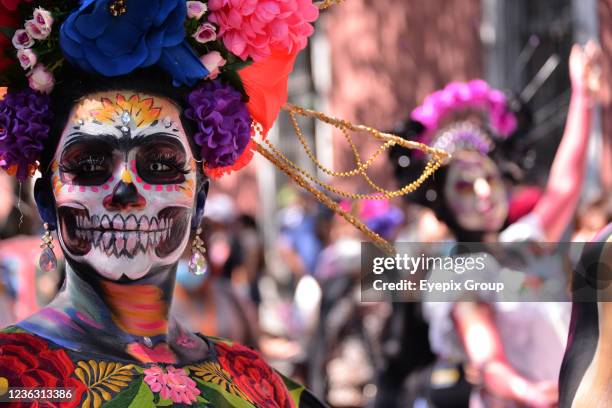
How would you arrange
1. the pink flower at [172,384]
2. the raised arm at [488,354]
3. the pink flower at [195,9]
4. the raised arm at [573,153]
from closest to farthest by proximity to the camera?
the pink flower at [172,384]
the pink flower at [195,9]
the raised arm at [488,354]
the raised arm at [573,153]

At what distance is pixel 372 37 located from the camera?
36.9 ft

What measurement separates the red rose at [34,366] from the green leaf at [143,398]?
0.10 metres

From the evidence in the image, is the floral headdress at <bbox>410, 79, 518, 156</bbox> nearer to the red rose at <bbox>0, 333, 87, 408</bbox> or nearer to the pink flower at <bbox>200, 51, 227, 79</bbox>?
the pink flower at <bbox>200, 51, 227, 79</bbox>

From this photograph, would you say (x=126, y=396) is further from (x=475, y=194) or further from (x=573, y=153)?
(x=573, y=153)

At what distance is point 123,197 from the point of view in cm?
234

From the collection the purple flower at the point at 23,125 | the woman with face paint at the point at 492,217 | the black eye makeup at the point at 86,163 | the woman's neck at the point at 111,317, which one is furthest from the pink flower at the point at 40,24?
the woman with face paint at the point at 492,217

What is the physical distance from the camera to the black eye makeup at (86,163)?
7.73ft

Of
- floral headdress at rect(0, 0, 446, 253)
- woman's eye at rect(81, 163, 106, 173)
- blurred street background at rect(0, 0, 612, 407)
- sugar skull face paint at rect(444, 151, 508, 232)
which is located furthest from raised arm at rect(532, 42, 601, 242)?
woman's eye at rect(81, 163, 106, 173)

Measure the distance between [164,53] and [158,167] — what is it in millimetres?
242

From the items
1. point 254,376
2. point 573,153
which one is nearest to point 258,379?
point 254,376

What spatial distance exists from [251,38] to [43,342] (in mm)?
793

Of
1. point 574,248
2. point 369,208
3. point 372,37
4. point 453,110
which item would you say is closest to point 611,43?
point 369,208

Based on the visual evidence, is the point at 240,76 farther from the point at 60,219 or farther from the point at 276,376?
the point at 276,376

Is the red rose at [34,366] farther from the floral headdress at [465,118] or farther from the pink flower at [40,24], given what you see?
the floral headdress at [465,118]
